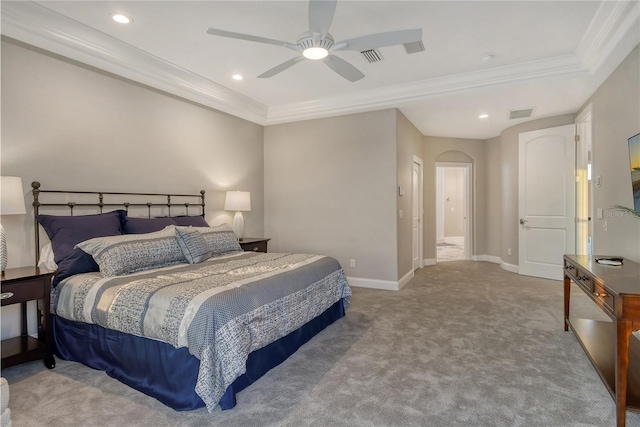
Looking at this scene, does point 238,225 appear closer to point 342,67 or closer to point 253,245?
point 253,245

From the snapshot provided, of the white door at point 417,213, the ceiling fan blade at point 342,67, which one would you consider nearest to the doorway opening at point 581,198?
the white door at point 417,213

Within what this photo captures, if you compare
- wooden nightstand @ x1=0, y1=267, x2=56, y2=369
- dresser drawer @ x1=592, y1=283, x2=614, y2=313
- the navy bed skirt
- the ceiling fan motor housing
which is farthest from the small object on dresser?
wooden nightstand @ x1=0, y1=267, x2=56, y2=369

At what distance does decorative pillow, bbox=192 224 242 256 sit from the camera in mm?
3336

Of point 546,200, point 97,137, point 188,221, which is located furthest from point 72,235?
point 546,200

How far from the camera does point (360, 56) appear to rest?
3457 mm

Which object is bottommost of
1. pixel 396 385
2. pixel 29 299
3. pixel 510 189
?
pixel 396 385

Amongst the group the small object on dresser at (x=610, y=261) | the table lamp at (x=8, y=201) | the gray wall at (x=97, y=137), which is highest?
the gray wall at (x=97, y=137)

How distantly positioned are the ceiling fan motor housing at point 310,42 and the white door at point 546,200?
4.44 metres

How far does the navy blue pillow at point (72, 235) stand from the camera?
8.66 feet

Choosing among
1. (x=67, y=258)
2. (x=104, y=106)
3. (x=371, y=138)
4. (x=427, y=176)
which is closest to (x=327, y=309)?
(x=67, y=258)

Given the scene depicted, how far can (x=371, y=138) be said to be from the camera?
15.6 ft

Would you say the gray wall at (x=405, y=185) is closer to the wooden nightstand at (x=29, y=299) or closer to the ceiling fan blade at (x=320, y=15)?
the ceiling fan blade at (x=320, y=15)

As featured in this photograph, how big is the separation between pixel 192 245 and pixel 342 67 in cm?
209

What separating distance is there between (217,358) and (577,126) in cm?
571
